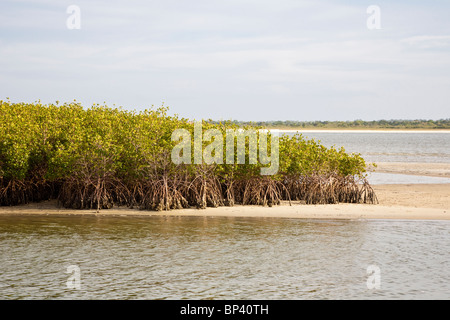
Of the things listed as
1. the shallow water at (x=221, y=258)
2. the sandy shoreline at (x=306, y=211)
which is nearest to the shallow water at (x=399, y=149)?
the sandy shoreline at (x=306, y=211)

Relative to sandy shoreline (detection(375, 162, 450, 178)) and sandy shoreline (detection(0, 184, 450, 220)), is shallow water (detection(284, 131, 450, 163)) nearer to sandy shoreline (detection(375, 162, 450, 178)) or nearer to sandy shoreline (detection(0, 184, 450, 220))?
sandy shoreline (detection(375, 162, 450, 178))

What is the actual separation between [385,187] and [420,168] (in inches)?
633

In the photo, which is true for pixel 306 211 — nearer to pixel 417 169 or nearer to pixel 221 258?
pixel 221 258

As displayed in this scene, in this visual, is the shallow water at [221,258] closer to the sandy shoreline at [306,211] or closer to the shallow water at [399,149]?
the sandy shoreline at [306,211]

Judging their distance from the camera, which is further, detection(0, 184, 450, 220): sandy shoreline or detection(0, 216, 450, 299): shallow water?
detection(0, 184, 450, 220): sandy shoreline

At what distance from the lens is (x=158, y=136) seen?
24031 millimetres

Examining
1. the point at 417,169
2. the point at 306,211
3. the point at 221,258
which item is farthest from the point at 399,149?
the point at 221,258

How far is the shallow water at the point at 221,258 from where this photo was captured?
41.5 feet

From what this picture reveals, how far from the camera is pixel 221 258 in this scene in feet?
51.2

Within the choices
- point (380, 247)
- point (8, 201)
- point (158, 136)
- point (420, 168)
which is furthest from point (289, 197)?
point (420, 168)

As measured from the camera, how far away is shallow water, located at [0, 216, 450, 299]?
12648 mm

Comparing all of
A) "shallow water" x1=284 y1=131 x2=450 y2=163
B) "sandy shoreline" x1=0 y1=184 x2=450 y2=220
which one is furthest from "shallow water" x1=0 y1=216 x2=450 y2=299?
"shallow water" x1=284 y1=131 x2=450 y2=163

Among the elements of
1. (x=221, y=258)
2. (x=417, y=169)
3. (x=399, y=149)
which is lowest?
(x=221, y=258)
